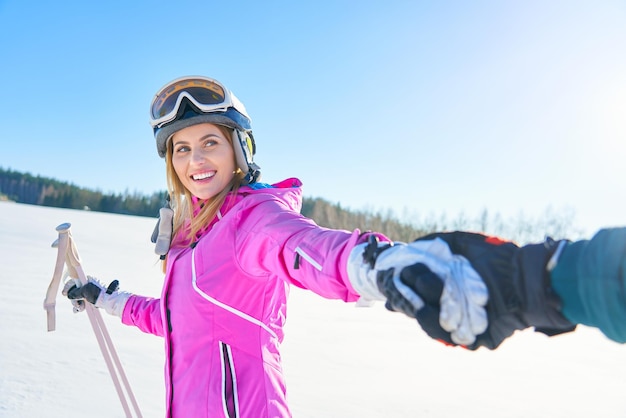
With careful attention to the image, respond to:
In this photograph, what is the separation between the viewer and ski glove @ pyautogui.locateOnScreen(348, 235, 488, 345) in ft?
2.36

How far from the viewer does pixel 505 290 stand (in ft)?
2.33

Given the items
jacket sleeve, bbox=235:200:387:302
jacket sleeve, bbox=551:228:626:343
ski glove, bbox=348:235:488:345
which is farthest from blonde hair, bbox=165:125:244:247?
jacket sleeve, bbox=551:228:626:343

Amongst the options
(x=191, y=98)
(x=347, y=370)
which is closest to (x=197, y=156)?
(x=191, y=98)

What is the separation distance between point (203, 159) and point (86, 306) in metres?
1.43

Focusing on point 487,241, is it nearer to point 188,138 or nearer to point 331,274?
point 331,274

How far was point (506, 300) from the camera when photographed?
71 centimetres

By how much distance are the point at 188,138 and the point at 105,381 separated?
265 cm

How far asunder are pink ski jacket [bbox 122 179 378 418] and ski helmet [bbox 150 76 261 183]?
0.34 m

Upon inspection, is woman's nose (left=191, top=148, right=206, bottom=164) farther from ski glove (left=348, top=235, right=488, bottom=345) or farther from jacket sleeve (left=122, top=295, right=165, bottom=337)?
ski glove (left=348, top=235, right=488, bottom=345)

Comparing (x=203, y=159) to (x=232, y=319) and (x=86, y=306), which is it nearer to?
(x=232, y=319)

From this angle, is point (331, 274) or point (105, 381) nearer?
point (331, 274)

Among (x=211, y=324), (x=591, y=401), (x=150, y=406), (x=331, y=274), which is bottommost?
(x=150, y=406)

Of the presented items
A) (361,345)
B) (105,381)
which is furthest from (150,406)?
(361,345)

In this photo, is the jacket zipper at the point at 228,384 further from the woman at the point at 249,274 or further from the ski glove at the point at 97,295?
the ski glove at the point at 97,295
